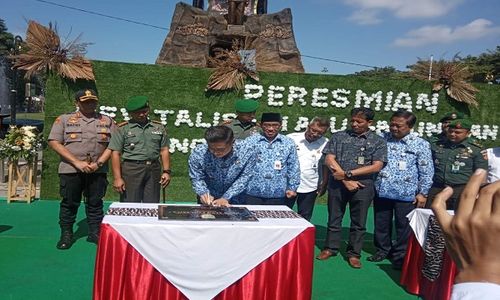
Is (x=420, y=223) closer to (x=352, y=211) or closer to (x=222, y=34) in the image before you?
(x=352, y=211)

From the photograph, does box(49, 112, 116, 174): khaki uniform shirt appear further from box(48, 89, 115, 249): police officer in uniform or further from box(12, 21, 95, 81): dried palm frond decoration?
box(12, 21, 95, 81): dried palm frond decoration

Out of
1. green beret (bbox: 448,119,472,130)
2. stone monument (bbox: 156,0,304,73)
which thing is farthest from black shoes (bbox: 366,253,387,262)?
stone monument (bbox: 156,0,304,73)

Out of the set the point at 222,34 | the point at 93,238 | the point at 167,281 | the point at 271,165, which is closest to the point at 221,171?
the point at 271,165

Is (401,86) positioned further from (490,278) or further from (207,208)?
(490,278)

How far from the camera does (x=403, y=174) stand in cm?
397

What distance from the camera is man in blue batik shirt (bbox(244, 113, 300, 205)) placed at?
146 inches

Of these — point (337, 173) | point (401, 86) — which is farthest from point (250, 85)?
point (337, 173)

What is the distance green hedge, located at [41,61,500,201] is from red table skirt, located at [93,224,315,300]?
12.7ft

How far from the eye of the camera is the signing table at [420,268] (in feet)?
9.60

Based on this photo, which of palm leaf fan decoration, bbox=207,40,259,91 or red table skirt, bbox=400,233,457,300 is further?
palm leaf fan decoration, bbox=207,40,259,91

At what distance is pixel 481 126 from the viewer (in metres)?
6.66

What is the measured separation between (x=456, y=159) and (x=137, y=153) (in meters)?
2.86

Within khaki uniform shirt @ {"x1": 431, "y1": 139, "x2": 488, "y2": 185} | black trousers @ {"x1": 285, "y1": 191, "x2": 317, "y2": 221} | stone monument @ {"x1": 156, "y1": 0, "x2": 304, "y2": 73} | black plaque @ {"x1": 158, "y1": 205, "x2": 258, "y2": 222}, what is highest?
stone monument @ {"x1": 156, "y1": 0, "x2": 304, "y2": 73}

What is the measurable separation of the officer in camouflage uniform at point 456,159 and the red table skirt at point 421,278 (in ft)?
2.05
